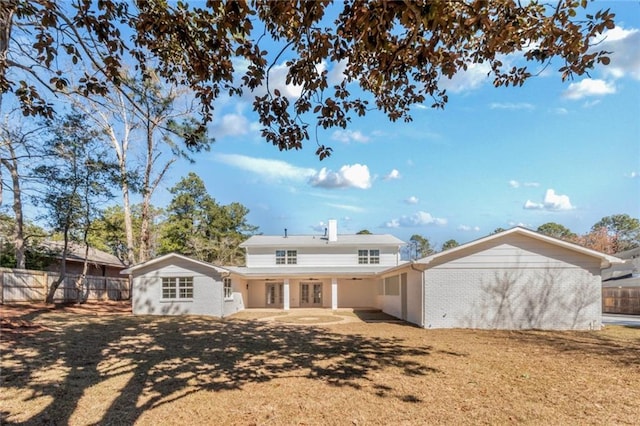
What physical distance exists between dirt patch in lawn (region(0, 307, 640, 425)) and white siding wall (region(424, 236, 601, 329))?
1.81 metres

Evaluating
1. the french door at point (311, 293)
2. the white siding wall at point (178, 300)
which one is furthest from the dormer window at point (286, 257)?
the white siding wall at point (178, 300)

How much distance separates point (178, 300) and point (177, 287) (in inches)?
26.2

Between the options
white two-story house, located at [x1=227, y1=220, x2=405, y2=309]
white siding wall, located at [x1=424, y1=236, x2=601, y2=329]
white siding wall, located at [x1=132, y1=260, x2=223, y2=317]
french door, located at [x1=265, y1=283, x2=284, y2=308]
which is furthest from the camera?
french door, located at [x1=265, y1=283, x2=284, y2=308]

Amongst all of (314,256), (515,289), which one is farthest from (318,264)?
(515,289)

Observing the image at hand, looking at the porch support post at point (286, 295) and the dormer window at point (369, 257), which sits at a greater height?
the dormer window at point (369, 257)

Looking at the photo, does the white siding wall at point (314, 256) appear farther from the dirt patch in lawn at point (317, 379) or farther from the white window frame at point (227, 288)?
the dirt patch in lawn at point (317, 379)

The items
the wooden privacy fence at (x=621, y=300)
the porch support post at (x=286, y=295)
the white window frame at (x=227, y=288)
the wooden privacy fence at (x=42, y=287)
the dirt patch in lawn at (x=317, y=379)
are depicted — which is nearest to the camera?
the dirt patch in lawn at (x=317, y=379)

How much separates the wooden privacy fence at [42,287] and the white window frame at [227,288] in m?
8.80

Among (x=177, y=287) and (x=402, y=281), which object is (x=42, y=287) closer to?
(x=177, y=287)

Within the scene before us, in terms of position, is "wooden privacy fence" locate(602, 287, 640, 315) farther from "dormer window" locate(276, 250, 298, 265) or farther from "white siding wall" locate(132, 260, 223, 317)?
"white siding wall" locate(132, 260, 223, 317)

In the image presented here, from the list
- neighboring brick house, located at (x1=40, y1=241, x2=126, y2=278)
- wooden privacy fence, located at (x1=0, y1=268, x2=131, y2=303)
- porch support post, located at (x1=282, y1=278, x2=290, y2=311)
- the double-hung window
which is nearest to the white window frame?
the double-hung window

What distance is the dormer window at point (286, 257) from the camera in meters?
26.6

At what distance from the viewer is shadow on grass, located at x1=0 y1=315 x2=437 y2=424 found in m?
6.23

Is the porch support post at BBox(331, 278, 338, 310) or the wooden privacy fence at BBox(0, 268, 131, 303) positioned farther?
the porch support post at BBox(331, 278, 338, 310)
